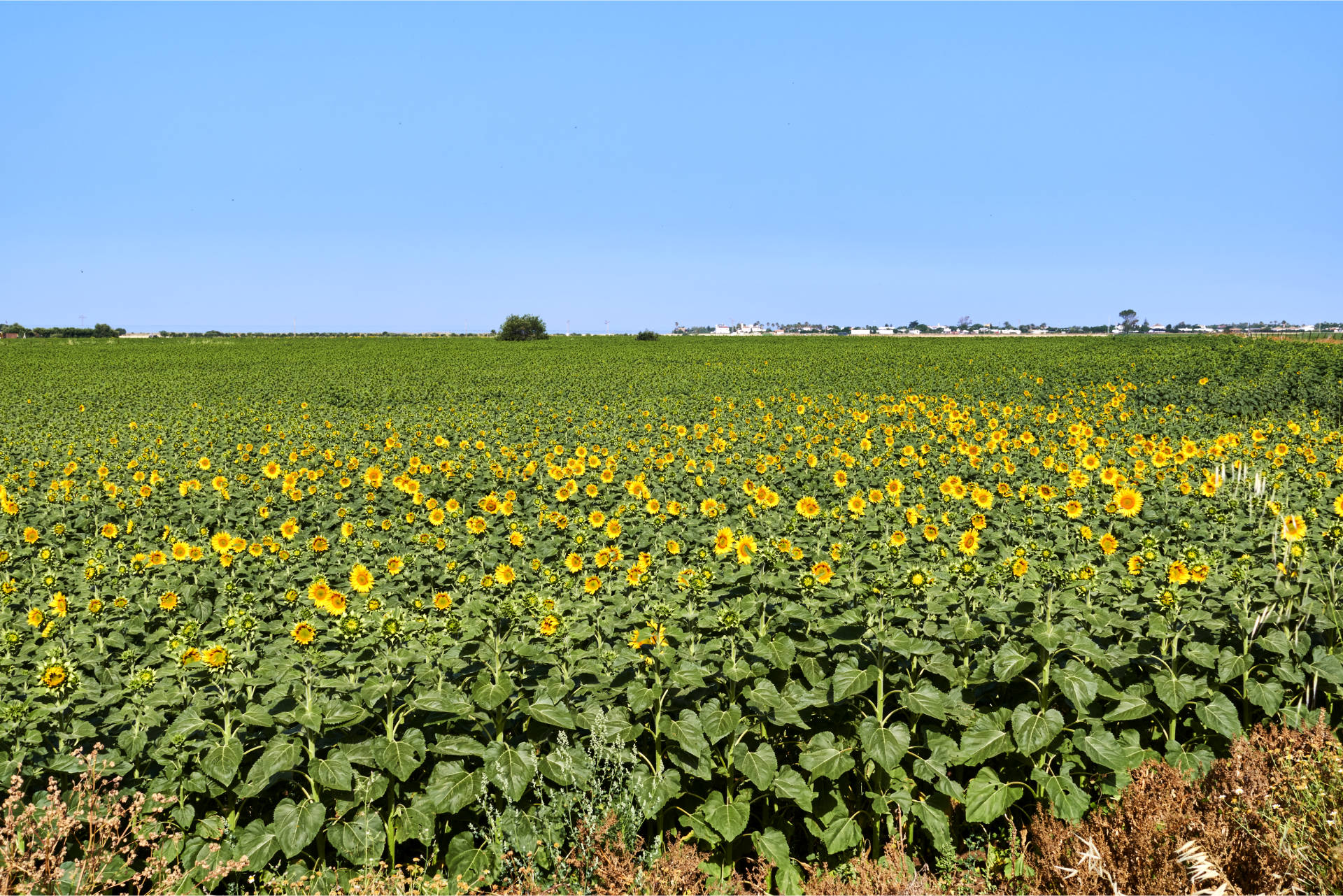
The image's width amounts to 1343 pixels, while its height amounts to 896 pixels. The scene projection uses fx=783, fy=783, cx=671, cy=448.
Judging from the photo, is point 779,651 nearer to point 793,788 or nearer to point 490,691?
point 793,788

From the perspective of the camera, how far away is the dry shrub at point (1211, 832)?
2.88 meters

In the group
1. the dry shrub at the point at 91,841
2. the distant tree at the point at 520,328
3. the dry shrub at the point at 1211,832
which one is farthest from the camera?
the distant tree at the point at 520,328

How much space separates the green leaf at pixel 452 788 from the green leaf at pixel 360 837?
0.25 meters

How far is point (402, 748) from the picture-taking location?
3.44m

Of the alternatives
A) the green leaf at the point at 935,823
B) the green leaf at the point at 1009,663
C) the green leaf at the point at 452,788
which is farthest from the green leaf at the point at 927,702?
the green leaf at the point at 452,788

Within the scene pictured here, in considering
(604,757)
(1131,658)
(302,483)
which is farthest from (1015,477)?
(302,483)

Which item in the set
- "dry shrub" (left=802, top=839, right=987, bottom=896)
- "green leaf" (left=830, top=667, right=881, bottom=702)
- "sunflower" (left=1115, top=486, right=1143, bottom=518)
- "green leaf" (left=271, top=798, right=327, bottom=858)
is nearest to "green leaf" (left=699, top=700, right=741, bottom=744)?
"green leaf" (left=830, top=667, right=881, bottom=702)

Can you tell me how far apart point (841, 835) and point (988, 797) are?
2.30ft

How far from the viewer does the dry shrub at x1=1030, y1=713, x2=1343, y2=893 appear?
2885mm

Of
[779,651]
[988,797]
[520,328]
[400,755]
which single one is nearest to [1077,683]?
[988,797]

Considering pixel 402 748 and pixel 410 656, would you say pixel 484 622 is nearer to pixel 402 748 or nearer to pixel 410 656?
pixel 410 656

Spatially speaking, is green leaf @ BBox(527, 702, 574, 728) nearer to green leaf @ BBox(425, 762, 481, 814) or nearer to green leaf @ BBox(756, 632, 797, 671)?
green leaf @ BBox(425, 762, 481, 814)

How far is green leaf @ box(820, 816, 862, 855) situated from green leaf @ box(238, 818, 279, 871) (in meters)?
2.41

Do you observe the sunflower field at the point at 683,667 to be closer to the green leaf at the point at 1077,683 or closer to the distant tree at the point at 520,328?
the green leaf at the point at 1077,683
